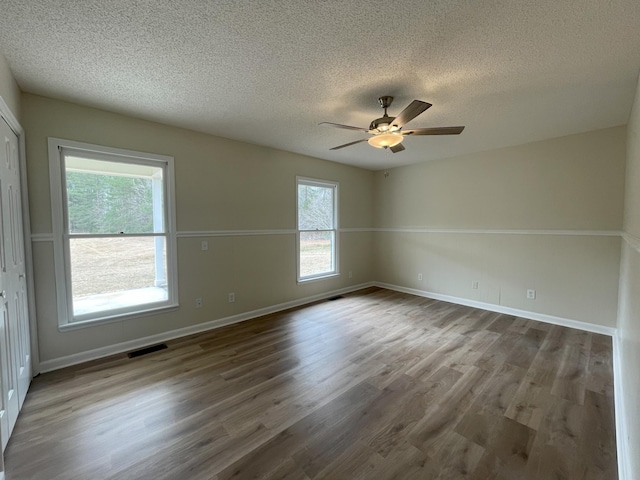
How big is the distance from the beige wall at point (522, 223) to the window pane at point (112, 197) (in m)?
4.17

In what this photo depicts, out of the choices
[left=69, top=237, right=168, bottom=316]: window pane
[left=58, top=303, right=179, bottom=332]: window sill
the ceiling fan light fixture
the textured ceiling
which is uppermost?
the textured ceiling

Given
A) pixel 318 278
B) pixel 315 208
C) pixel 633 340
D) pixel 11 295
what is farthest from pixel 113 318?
pixel 633 340

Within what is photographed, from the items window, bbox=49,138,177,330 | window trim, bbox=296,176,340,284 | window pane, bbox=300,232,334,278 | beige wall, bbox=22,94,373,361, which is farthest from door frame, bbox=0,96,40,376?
window pane, bbox=300,232,334,278

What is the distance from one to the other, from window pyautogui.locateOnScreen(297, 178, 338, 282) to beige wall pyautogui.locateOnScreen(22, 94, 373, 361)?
0.55 ft

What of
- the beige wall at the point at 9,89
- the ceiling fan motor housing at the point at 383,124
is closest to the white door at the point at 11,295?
the beige wall at the point at 9,89

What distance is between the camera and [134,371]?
2529 millimetres

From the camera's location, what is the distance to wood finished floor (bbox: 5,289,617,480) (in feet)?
5.07

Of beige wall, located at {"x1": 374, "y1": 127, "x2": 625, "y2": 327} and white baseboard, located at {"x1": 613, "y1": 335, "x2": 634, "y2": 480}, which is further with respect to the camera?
beige wall, located at {"x1": 374, "y1": 127, "x2": 625, "y2": 327}

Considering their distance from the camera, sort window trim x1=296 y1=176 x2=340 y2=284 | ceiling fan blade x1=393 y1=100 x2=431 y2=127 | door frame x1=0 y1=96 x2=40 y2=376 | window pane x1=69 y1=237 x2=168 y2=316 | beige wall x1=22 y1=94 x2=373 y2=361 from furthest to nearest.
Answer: window trim x1=296 y1=176 x2=340 y2=284 < window pane x1=69 y1=237 x2=168 y2=316 < beige wall x1=22 y1=94 x2=373 y2=361 < door frame x1=0 y1=96 x2=40 y2=376 < ceiling fan blade x1=393 y1=100 x2=431 y2=127

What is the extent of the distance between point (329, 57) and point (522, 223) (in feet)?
11.9

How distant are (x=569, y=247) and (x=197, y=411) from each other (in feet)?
14.9

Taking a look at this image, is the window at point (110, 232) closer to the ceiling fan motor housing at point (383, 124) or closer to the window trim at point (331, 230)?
the window trim at point (331, 230)

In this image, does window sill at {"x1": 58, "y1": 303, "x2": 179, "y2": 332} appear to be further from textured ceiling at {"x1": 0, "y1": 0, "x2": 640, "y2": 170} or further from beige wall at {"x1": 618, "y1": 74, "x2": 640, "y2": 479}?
beige wall at {"x1": 618, "y1": 74, "x2": 640, "y2": 479}

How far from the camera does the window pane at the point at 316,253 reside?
15.5 ft
